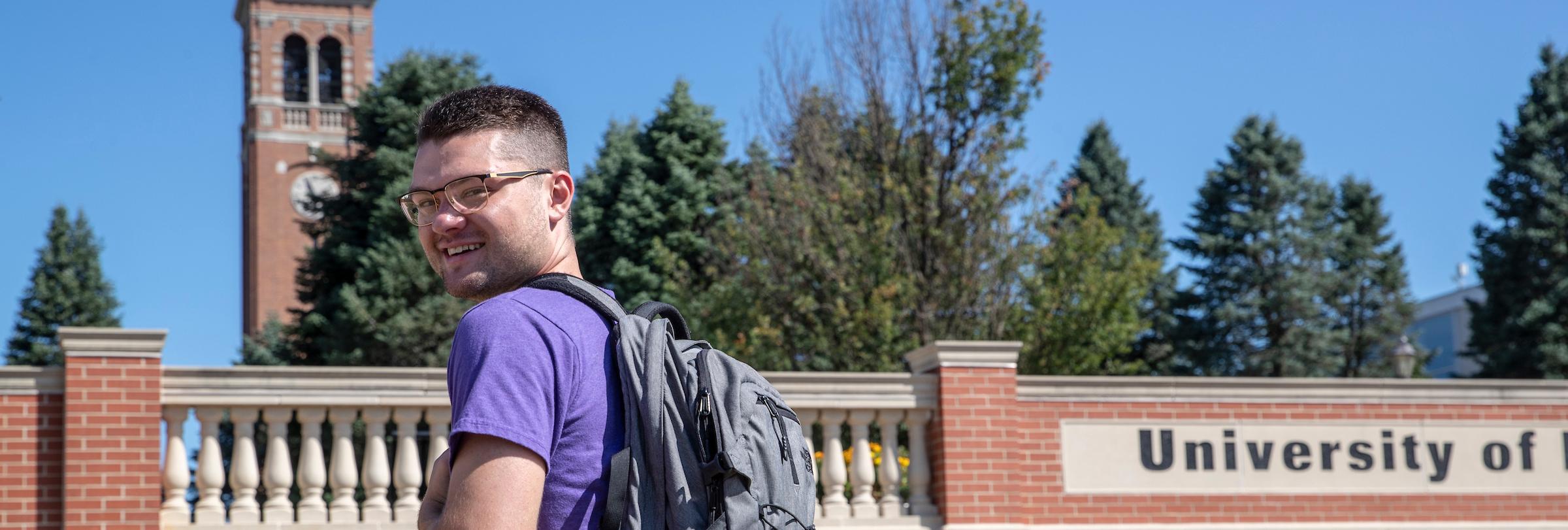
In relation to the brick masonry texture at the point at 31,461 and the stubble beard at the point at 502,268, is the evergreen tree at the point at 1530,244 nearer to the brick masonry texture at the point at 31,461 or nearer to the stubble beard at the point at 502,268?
the brick masonry texture at the point at 31,461

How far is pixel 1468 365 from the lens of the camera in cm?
5772

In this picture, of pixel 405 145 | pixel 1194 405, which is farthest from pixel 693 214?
pixel 1194 405

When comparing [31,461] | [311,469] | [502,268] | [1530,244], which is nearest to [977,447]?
[311,469]

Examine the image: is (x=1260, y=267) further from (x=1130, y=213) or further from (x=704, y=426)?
(x=704, y=426)

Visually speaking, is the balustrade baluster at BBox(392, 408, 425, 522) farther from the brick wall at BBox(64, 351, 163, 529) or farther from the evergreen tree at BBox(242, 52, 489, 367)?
the evergreen tree at BBox(242, 52, 489, 367)

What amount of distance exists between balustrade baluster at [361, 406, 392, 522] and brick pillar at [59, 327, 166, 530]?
1138mm

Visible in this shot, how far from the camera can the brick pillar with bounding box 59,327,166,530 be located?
8445 mm

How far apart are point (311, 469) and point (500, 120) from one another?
6.96 meters

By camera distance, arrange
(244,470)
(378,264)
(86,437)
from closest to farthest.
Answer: (86,437)
(244,470)
(378,264)

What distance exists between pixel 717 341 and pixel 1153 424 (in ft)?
31.6

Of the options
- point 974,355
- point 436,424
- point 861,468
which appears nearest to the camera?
point 436,424

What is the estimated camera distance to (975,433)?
982 centimetres

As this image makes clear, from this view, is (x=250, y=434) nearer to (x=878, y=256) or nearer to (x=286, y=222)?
(x=878, y=256)

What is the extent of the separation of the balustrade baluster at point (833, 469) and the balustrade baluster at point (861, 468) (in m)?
0.08
